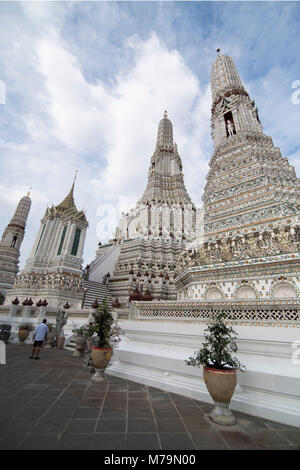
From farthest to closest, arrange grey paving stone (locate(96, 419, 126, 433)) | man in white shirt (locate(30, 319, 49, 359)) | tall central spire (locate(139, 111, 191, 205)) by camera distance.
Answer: tall central spire (locate(139, 111, 191, 205)) → man in white shirt (locate(30, 319, 49, 359)) → grey paving stone (locate(96, 419, 126, 433))

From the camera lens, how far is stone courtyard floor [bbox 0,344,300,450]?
8.41 ft

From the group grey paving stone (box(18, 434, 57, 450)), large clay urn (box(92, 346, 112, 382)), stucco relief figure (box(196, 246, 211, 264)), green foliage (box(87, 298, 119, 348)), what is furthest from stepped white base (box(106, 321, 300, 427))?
stucco relief figure (box(196, 246, 211, 264))

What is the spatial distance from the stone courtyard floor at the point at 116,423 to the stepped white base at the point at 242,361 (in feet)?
0.83

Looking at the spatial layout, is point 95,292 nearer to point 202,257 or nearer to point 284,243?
point 202,257

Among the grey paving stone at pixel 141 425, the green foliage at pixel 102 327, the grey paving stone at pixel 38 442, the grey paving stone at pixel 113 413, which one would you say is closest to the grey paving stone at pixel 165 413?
the grey paving stone at pixel 141 425

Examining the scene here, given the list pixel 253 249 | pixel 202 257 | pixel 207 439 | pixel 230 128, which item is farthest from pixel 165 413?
pixel 230 128

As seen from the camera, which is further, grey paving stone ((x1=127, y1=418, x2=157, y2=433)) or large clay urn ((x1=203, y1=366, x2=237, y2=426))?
large clay urn ((x1=203, y1=366, x2=237, y2=426))

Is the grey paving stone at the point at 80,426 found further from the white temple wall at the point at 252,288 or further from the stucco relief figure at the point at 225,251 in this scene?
the stucco relief figure at the point at 225,251

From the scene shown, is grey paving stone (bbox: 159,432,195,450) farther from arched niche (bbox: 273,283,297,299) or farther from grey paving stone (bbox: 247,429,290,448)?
arched niche (bbox: 273,283,297,299)

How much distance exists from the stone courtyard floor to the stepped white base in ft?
0.83

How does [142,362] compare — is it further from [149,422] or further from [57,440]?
[57,440]

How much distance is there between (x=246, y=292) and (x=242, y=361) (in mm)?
5162

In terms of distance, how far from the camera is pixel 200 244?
11852mm
